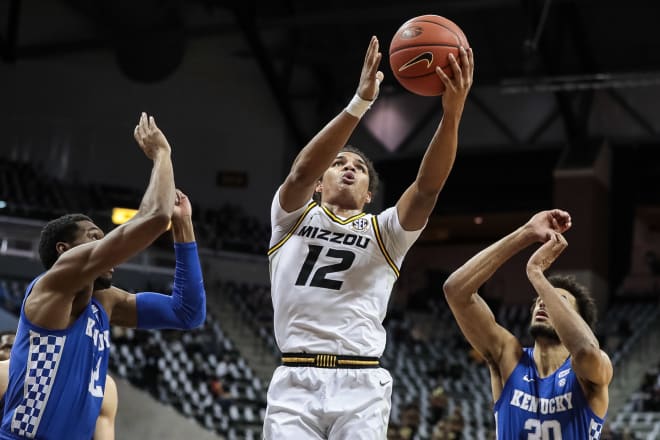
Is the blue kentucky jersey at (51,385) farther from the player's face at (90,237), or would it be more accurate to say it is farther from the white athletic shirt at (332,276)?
the white athletic shirt at (332,276)

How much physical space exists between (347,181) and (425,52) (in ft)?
2.38

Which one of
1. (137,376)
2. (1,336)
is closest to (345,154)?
(1,336)

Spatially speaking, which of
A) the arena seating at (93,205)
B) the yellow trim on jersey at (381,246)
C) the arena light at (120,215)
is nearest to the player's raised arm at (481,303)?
the yellow trim on jersey at (381,246)

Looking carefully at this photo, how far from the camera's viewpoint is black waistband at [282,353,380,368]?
4371 mm

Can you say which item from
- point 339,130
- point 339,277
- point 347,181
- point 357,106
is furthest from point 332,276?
point 357,106

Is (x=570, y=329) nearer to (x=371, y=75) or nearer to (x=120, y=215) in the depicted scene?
(x=371, y=75)

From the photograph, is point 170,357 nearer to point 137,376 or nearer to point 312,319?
point 137,376

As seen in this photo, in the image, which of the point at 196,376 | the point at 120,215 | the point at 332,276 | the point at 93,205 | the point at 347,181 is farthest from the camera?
the point at 93,205

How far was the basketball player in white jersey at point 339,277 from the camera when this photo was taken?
14.0 ft

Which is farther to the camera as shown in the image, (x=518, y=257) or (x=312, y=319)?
(x=518, y=257)

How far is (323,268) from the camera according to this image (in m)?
4.50

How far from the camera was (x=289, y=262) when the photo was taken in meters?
4.55

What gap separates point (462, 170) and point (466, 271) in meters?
18.3

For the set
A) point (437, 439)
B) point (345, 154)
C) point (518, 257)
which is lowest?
point (437, 439)
